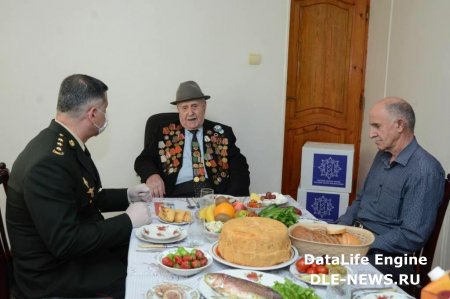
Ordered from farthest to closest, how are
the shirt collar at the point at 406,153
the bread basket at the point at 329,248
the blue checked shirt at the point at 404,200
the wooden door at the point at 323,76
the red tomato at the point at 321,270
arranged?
the wooden door at the point at 323,76 → the shirt collar at the point at 406,153 → the blue checked shirt at the point at 404,200 → the bread basket at the point at 329,248 → the red tomato at the point at 321,270

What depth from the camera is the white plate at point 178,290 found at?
1.44 metres

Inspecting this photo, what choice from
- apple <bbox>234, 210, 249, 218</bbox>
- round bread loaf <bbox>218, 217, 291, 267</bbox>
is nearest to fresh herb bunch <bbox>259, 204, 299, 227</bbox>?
apple <bbox>234, 210, 249, 218</bbox>

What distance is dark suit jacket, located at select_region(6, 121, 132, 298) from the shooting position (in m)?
1.84

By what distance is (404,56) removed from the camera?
12.2 ft

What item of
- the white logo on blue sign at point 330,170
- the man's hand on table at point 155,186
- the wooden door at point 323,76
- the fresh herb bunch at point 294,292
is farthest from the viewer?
the wooden door at point 323,76

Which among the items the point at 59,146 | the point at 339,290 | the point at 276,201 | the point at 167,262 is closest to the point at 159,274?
the point at 167,262

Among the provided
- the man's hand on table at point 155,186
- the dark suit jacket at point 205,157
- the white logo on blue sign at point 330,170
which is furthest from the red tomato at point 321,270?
the white logo on blue sign at point 330,170

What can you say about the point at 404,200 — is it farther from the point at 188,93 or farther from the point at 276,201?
the point at 188,93

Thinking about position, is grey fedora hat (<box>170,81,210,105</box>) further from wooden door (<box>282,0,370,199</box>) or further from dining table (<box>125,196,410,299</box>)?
dining table (<box>125,196,410,299</box>)

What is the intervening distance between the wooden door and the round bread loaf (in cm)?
289

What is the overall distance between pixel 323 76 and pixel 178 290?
3404 millimetres

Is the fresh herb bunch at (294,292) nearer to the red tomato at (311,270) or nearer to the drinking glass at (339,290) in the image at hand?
the drinking glass at (339,290)

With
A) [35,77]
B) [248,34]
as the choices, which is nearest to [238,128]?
[248,34]

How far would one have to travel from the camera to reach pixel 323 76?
14.6 ft
